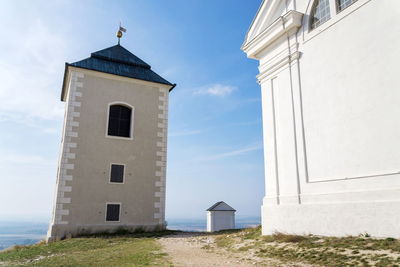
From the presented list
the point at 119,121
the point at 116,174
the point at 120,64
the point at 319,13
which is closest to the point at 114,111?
the point at 119,121

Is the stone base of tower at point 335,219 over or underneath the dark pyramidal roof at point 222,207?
underneath

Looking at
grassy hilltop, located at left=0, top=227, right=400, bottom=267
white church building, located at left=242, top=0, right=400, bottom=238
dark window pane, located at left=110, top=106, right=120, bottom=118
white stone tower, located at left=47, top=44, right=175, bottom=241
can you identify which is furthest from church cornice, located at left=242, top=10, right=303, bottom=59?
dark window pane, located at left=110, top=106, right=120, bottom=118

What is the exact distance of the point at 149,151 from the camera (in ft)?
57.6

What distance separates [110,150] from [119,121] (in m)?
1.73

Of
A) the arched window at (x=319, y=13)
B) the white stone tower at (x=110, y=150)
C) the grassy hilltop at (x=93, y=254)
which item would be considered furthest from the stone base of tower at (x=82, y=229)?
the arched window at (x=319, y=13)

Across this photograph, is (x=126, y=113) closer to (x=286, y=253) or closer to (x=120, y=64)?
(x=120, y=64)

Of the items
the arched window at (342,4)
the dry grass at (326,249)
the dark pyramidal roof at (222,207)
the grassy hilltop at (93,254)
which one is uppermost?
the arched window at (342,4)

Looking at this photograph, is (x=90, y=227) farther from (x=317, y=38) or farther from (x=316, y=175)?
(x=317, y=38)

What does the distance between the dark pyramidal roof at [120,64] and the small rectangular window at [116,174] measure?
16.9ft

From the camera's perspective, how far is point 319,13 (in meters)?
10.1

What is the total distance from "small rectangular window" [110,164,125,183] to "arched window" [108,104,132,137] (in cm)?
176

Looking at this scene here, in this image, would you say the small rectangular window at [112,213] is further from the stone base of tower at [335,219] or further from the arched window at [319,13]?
the arched window at [319,13]

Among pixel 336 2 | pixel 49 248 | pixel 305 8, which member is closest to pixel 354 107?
pixel 336 2

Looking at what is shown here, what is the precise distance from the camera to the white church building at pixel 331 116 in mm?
7473
